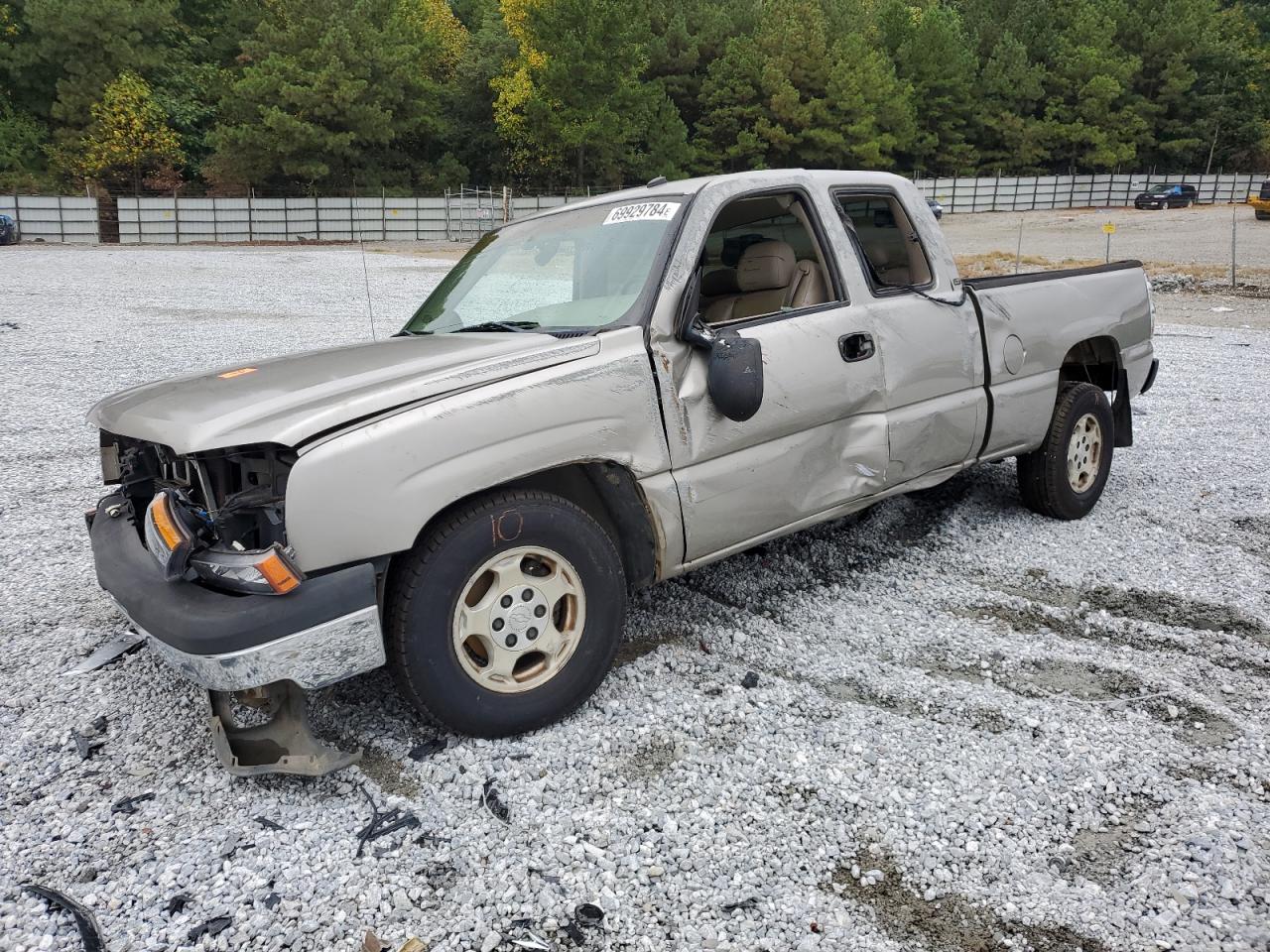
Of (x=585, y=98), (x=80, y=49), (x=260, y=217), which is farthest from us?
(x=585, y=98)

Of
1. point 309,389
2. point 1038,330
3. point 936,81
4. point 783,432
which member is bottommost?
point 783,432

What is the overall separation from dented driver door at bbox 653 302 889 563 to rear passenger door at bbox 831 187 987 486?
13cm

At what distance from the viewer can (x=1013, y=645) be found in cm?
376

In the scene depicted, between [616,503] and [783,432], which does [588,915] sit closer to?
[616,503]

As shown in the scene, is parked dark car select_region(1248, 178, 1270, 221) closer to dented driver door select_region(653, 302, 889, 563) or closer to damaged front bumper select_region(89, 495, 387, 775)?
dented driver door select_region(653, 302, 889, 563)

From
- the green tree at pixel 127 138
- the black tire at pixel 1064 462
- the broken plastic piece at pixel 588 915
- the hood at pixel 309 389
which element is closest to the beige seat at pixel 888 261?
the black tire at pixel 1064 462

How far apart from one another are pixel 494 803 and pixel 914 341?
2653 millimetres

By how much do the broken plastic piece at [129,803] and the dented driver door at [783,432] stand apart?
192cm

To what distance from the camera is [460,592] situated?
2814 millimetres

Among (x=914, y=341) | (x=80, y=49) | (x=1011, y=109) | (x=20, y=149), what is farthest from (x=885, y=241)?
(x=1011, y=109)

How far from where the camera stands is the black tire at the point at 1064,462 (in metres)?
5.00

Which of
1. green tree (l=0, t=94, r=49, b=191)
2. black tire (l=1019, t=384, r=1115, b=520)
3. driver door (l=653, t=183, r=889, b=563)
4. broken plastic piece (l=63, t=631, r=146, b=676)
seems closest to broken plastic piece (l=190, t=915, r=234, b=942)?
broken plastic piece (l=63, t=631, r=146, b=676)

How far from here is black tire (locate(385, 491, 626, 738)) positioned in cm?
276

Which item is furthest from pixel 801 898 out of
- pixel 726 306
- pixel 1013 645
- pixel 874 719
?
pixel 726 306
